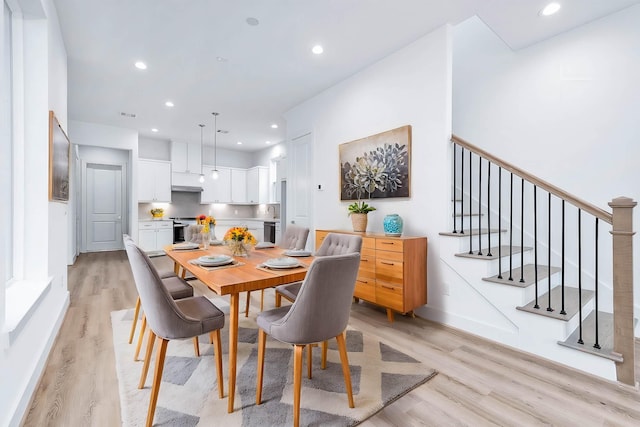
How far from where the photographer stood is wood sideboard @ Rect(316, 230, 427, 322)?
9.26 ft

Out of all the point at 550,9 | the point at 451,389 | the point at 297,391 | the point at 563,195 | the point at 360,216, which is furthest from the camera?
the point at 360,216

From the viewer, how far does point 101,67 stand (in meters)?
3.71

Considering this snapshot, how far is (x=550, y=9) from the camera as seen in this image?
268cm

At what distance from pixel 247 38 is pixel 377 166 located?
6.56 ft

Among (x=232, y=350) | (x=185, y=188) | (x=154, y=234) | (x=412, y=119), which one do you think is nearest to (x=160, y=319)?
(x=232, y=350)

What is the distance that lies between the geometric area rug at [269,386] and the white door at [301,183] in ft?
8.40

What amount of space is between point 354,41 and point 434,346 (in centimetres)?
310

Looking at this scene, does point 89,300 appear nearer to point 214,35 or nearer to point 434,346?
point 214,35

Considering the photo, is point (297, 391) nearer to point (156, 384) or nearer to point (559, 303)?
point (156, 384)

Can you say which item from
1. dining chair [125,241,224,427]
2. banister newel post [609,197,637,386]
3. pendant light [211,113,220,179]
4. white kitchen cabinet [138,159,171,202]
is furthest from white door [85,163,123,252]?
banister newel post [609,197,637,386]

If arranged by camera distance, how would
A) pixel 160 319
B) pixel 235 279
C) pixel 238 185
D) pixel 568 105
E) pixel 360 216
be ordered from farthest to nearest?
1. pixel 238 185
2. pixel 360 216
3. pixel 568 105
4. pixel 235 279
5. pixel 160 319

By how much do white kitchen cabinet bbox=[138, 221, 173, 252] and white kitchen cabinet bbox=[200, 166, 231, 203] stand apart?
3.76ft

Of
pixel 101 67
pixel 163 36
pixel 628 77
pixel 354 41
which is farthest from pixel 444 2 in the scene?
pixel 101 67

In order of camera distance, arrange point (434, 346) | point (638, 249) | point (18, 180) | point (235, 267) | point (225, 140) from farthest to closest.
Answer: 1. point (225, 140)
2. point (638, 249)
3. point (434, 346)
4. point (18, 180)
5. point (235, 267)
